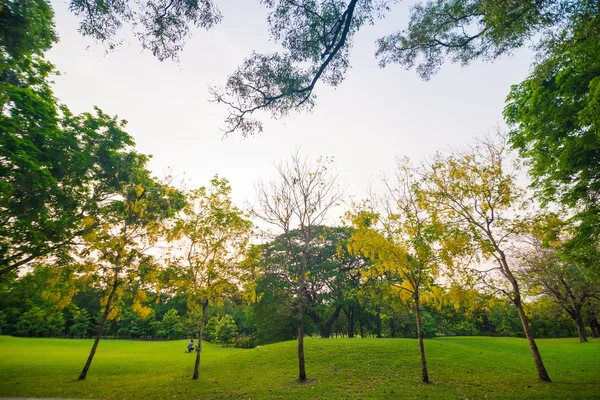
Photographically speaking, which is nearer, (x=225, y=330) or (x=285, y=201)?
(x=285, y=201)

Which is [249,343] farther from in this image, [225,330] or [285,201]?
[285,201]

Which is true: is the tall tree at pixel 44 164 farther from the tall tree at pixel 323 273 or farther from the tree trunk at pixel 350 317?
the tree trunk at pixel 350 317

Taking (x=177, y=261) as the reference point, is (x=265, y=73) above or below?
above

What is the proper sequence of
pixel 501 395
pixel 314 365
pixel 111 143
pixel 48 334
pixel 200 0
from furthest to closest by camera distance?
pixel 48 334, pixel 111 143, pixel 314 365, pixel 501 395, pixel 200 0

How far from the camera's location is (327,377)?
456 inches

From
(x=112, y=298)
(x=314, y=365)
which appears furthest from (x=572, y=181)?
(x=112, y=298)

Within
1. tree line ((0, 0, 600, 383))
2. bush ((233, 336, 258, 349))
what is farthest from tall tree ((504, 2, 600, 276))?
bush ((233, 336, 258, 349))

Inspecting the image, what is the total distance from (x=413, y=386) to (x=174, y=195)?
15561 millimetres

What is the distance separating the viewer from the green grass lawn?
30.5ft

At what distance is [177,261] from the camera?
13.3 m

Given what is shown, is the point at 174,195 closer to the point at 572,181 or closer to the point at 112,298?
the point at 112,298

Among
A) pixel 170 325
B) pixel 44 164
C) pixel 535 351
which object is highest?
pixel 44 164

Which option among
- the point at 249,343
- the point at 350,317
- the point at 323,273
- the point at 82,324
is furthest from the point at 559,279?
the point at 82,324

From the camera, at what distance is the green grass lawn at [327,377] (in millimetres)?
9289
